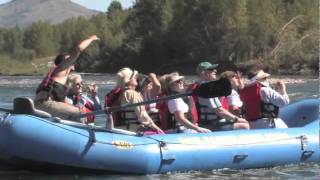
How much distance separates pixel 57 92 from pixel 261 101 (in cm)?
243

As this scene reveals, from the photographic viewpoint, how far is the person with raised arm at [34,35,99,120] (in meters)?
7.24

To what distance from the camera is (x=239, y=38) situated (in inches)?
1939

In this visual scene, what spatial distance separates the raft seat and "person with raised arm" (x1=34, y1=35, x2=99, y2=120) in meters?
0.30

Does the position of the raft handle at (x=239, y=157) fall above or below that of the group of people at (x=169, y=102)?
below

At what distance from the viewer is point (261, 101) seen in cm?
805

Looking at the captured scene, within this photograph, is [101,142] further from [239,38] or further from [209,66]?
→ [239,38]

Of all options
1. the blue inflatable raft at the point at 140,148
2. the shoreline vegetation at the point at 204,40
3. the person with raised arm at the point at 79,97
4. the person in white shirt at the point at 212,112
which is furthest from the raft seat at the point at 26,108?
the shoreline vegetation at the point at 204,40

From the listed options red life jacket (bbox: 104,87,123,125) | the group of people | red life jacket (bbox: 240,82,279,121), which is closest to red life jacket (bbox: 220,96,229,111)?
the group of people

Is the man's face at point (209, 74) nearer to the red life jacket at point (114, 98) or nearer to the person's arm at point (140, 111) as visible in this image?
the person's arm at point (140, 111)

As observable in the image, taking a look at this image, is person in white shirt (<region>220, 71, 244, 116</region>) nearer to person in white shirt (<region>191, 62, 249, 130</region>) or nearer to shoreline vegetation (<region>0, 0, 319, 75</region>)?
person in white shirt (<region>191, 62, 249, 130</region>)

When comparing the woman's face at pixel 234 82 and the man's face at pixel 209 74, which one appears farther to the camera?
the woman's face at pixel 234 82

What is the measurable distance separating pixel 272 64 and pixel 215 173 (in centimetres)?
3473

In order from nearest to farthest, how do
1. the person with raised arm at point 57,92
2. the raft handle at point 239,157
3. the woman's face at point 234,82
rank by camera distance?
1. the person with raised arm at point 57,92
2. the raft handle at point 239,157
3. the woman's face at point 234,82

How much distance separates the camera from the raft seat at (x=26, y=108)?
22.7 feet
